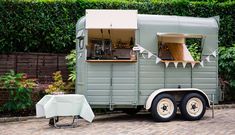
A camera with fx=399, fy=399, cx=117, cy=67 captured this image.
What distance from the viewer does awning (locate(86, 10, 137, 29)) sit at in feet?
35.1

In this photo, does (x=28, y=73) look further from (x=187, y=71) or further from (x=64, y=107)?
(x=187, y=71)

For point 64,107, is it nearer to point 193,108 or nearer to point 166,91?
point 166,91

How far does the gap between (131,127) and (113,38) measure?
11.5ft

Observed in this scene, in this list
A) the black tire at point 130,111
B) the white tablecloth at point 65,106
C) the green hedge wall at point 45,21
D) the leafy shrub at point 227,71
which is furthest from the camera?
the leafy shrub at point 227,71

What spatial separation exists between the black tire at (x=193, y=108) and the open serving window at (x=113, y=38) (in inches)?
72.9

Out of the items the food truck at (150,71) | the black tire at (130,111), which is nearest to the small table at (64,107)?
the food truck at (150,71)

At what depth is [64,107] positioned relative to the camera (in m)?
9.95

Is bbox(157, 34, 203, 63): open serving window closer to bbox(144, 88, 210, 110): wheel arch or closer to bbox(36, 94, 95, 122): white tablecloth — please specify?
bbox(144, 88, 210, 110): wheel arch

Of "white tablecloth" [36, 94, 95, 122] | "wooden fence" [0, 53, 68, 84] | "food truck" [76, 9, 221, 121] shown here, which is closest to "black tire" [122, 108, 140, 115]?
"food truck" [76, 9, 221, 121]

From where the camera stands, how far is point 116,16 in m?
10.8

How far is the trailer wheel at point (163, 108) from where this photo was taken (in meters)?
10.7

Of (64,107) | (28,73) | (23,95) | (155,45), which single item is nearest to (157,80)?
(155,45)

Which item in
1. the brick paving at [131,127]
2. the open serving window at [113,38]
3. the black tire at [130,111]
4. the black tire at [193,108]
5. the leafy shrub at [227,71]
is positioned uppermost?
the open serving window at [113,38]

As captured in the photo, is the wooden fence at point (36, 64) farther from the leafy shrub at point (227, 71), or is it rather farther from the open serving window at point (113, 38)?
the leafy shrub at point (227, 71)
